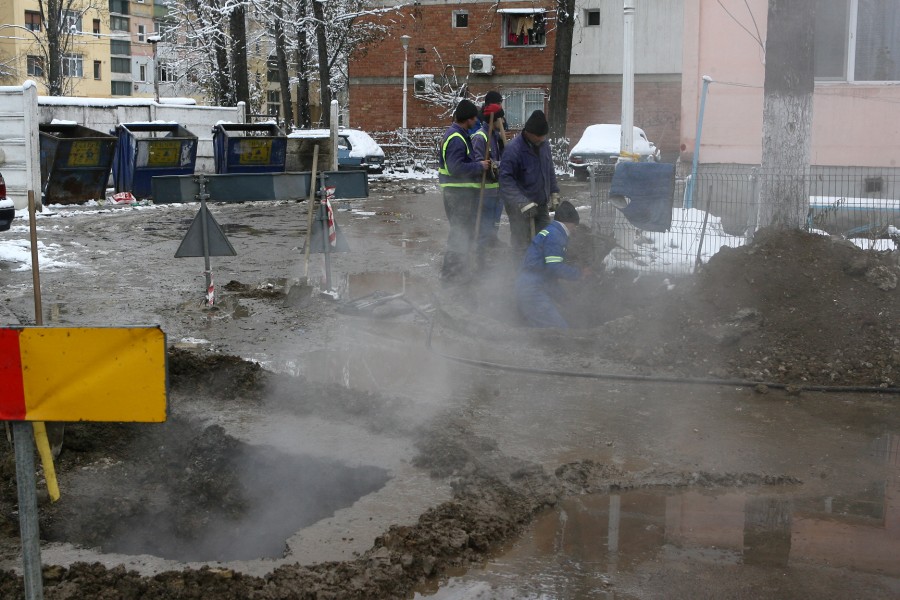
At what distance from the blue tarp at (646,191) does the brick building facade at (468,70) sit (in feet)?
87.0

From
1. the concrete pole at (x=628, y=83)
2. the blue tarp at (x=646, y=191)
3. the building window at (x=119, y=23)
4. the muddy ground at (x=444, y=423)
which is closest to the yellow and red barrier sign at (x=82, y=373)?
the muddy ground at (x=444, y=423)

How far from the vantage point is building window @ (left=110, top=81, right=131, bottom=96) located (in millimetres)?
81938

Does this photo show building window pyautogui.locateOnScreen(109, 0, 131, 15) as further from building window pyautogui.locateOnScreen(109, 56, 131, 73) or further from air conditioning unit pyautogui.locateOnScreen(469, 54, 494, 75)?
air conditioning unit pyautogui.locateOnScreen(469, 54, 494, 75)

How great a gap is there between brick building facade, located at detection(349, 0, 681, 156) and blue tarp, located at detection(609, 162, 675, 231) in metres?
26.5

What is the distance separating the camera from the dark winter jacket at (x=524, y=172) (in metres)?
10.2

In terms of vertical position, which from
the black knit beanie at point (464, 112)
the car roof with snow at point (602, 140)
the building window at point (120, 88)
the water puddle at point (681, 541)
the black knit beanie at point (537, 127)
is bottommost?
the water puddle at point (681, 541)

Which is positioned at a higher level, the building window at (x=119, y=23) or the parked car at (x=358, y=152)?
the building window at (x=119, y=23)

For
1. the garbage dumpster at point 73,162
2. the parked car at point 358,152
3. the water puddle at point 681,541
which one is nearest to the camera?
the water puddle at point 681,541

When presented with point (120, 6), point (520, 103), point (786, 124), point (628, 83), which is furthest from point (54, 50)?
point (120, 6)

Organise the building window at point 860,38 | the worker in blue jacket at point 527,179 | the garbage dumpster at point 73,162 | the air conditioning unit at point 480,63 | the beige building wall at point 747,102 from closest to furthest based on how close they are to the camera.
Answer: the worker in blue jacket at point 527,179 < the building window at point 860,38 < the beige building wall at point 747,102 < the garbage dumpster at point 73,162 < the air conditioning unit at point 480,63

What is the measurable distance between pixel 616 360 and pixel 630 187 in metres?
4.23

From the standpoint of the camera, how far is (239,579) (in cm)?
396

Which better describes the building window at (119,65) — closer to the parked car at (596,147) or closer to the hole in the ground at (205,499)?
the parked car at (596,147)

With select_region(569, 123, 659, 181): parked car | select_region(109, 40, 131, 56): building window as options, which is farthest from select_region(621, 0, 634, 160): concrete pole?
select_region(109, 40, 131, 56): building window
